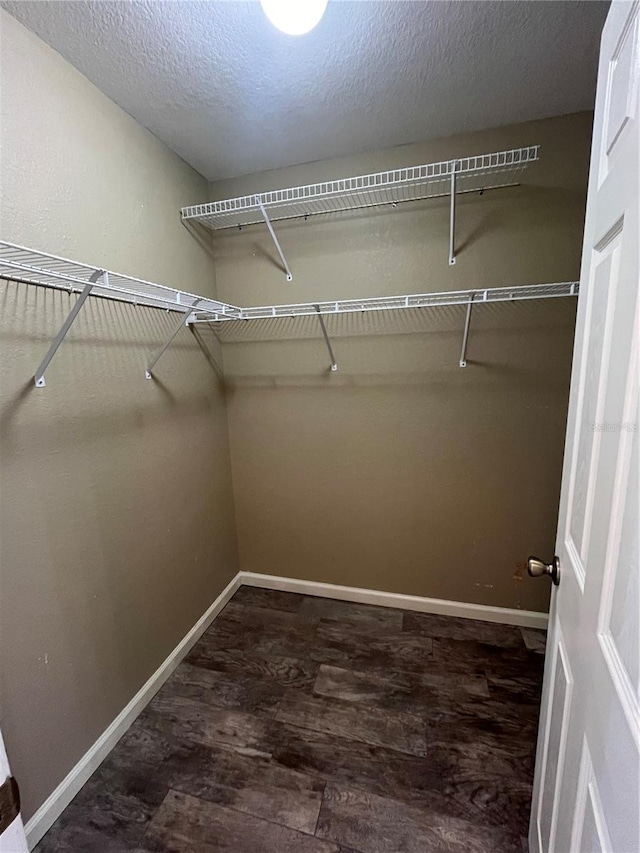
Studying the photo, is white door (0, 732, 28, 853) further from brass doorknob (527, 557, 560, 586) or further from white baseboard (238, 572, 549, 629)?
white baseboard (238, 572, 549, 629)

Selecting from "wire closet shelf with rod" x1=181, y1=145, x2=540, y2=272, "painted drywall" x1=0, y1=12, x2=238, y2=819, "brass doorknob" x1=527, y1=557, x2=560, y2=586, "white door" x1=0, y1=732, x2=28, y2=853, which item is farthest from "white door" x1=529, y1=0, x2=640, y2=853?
"painted drywall" x1=0, y1=12, x2=238, y2=819

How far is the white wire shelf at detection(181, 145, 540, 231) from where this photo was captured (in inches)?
59.1

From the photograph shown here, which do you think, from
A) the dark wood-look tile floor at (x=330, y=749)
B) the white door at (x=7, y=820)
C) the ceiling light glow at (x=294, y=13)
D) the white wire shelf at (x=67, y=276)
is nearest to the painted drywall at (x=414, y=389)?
the dark wood-look tile floor at (x=330, y=749)

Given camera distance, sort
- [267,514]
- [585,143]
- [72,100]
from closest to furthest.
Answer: [72,100], [585,143], [267,514]

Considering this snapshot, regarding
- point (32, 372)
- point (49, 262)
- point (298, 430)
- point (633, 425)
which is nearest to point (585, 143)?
point (633, 425)

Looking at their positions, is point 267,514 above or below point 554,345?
below

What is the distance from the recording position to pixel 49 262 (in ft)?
3.65

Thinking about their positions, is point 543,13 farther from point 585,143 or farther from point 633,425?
point 633,425

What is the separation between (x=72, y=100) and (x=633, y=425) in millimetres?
1794

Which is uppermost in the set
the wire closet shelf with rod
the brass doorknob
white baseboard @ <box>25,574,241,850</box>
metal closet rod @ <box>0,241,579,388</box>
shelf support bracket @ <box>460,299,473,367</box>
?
the wire closet shelf with rod

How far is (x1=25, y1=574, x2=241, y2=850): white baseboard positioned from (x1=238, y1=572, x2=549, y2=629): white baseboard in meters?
0.46

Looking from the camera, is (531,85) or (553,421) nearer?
(531,85)

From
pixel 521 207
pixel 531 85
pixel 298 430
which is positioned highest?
pixel 531 85

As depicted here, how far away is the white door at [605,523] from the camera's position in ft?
1.69
